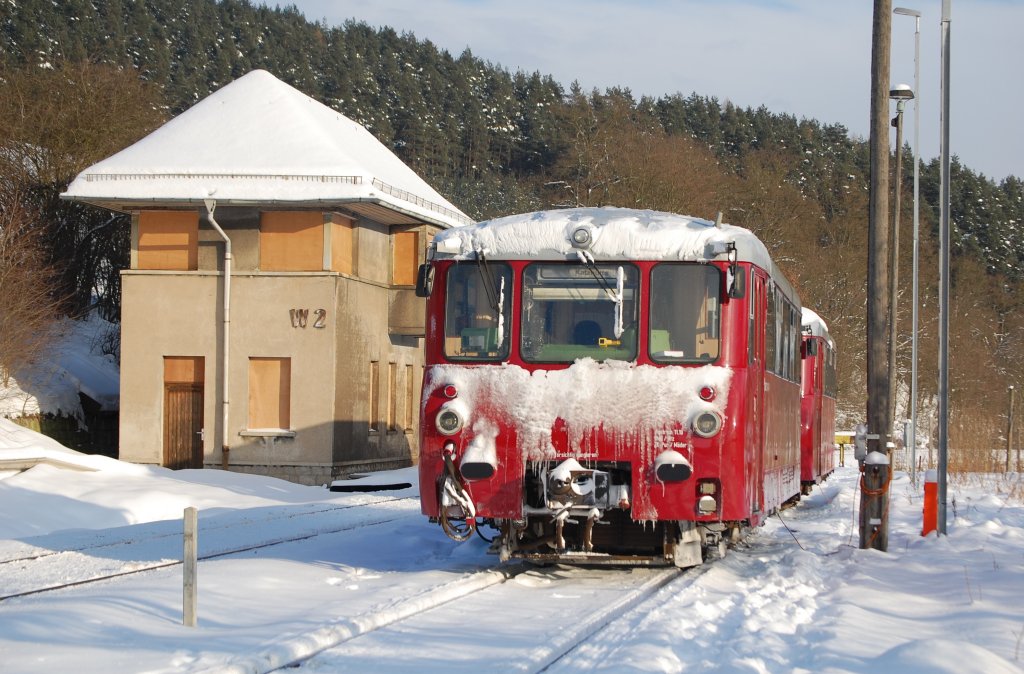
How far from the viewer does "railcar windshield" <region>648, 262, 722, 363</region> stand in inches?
433

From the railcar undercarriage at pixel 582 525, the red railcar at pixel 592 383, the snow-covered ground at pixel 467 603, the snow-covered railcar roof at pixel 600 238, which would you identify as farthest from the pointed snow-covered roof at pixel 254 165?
the railcar undercarriage at pixel 582 525

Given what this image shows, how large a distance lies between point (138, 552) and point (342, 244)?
650 inches

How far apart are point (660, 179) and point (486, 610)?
4117 cm

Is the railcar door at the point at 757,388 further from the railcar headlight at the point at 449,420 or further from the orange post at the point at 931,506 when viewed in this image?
the orange post at the point at 931,506

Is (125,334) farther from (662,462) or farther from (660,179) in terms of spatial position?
(660,179)

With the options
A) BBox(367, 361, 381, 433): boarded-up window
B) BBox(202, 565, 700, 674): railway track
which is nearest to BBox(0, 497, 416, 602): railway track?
BBox(202, 565, 700, 674): railway track

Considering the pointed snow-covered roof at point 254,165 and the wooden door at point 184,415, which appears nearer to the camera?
the pointed snow-covered roof at point 254,165

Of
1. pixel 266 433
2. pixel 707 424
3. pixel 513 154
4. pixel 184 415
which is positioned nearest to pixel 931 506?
pixel 707 424

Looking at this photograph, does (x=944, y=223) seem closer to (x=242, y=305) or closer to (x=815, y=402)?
(x=815, y=402)

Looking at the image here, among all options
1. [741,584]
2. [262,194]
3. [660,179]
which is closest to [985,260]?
[660,179]

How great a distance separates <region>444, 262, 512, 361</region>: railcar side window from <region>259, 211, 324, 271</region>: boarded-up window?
1830cm

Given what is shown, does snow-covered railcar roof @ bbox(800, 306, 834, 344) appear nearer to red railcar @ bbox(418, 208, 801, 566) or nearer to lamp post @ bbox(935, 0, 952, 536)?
lamp post @ bbox(935, 0, 952, 536)

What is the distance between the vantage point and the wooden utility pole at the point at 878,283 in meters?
14.4

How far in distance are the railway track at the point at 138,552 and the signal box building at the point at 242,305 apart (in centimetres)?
985
